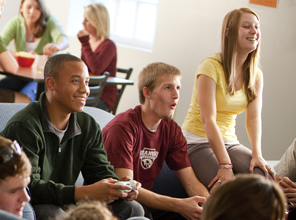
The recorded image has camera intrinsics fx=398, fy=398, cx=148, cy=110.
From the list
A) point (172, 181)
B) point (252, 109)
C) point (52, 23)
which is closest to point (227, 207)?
point (172, 181)

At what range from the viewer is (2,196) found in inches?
45.3

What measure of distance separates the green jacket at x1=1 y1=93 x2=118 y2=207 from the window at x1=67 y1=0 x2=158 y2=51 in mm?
3570

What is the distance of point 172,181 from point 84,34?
1.91 m

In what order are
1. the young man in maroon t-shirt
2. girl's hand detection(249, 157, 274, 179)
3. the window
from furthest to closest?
1. the window
2. girl's hand detection(249, 157, 274, 179)
3. the young man in maroon t-shirt

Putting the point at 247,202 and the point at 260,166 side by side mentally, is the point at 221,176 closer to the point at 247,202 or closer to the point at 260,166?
the point at 260,166

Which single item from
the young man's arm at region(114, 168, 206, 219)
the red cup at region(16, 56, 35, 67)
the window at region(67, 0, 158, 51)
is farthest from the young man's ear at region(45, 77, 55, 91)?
the window at region(67, 0, 158, 51)

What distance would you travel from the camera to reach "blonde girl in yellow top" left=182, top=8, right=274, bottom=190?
230cm

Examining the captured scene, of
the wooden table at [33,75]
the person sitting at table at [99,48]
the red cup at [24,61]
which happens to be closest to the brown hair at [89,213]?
the wooden table at [33,75]

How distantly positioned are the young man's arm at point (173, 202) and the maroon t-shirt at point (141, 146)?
43 mm

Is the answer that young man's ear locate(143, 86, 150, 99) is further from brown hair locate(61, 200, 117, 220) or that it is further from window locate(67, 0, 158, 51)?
window locate(67, 0, 158, 51)

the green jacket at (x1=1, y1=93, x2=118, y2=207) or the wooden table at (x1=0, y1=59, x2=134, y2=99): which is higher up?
the wooden table at (x1=0, y1=59, x2=134, y2=99)

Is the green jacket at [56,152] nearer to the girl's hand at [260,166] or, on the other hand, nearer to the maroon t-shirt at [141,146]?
the maroon t-shirt at [141,146]

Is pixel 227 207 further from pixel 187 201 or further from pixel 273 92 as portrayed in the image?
pixel 273 92

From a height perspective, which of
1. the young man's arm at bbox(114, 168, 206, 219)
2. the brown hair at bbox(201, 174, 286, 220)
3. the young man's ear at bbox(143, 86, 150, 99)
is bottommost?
the young man's arm at bbox(114, 168, 206, 219)
